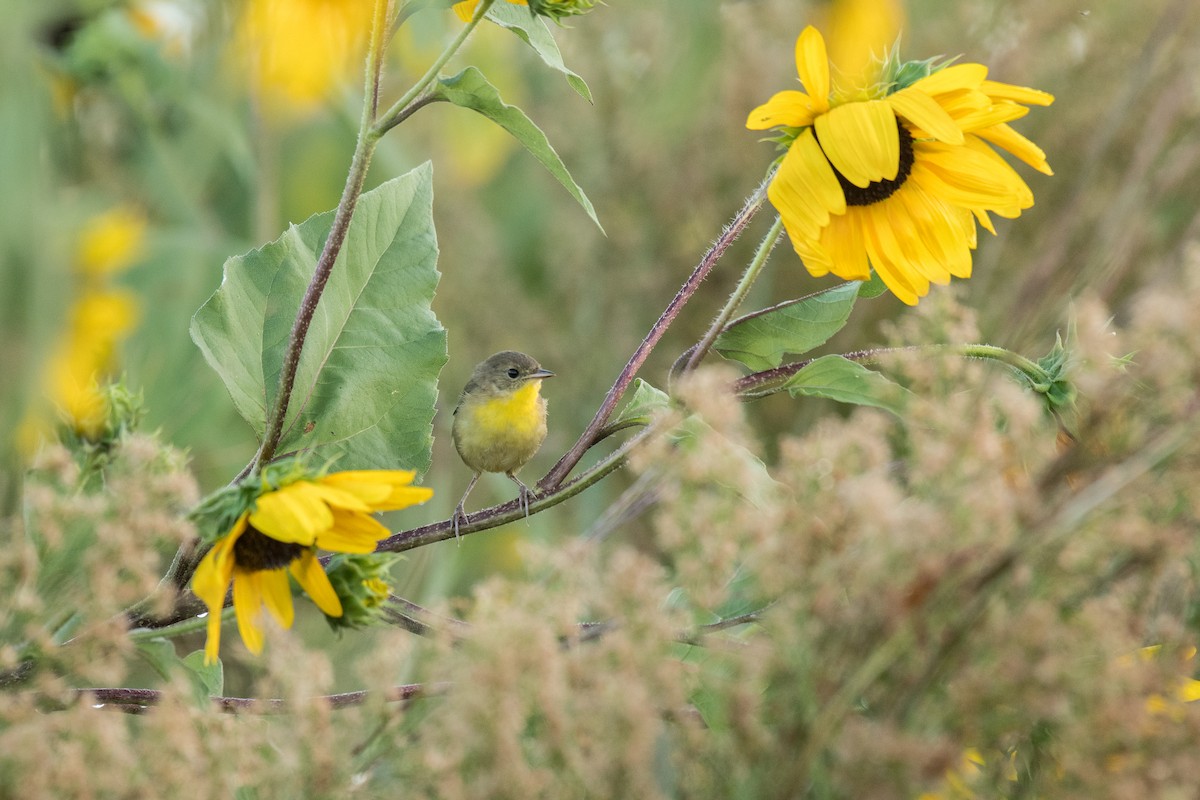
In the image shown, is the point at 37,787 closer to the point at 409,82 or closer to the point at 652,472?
the point at 652,472

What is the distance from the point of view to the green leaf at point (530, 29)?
0.57 metres

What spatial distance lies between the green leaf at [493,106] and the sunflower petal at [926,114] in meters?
0.15

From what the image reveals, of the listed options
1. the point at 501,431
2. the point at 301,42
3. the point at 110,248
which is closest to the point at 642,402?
the point at 501,431

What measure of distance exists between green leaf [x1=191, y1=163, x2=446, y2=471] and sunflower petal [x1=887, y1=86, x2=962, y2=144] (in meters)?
0.23

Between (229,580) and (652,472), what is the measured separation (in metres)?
0.22

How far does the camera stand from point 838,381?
1.89ft

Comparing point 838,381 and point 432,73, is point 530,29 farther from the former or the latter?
point 838,381

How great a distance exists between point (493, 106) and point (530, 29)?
0.22 feet

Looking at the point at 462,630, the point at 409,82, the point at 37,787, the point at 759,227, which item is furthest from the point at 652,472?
the point at 409,82

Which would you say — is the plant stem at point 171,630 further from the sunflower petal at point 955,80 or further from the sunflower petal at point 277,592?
the sunflower petal at point 955,80

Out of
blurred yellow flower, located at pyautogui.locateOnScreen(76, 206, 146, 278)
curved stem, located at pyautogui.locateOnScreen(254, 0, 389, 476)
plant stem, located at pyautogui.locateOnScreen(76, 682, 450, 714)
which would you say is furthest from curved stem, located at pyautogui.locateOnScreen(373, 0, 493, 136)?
blurred yellow flower, located at pyautogui.locateOnScreen(76, 206, 146, 278)

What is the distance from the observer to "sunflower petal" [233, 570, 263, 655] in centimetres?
52

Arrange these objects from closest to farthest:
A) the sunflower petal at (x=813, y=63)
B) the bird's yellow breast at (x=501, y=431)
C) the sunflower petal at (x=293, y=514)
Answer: the sunflower petal at (x=293, y=514)
the sunflower petal at (x=813, y=63)
the bird's yellow breast at (x=501, y=431)

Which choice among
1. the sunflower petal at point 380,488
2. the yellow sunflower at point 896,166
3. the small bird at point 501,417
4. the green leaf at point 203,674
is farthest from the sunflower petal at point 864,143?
the small bird at point 501,417
